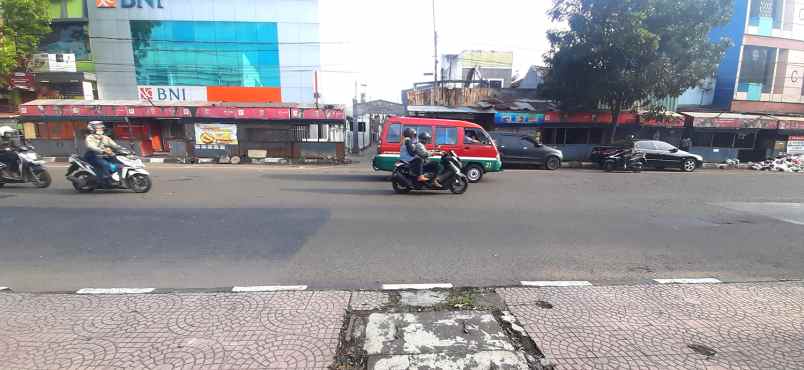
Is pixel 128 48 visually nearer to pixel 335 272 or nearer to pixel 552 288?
pixel 335 272

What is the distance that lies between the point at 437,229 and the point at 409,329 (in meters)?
3.02

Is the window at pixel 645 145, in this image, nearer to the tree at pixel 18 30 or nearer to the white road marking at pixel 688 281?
the white road marking at pixel 688 281

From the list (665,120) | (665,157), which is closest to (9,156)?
(665,157)

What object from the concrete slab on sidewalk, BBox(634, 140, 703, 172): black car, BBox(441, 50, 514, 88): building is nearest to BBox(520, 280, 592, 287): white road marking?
the concrete slab on sidewalk

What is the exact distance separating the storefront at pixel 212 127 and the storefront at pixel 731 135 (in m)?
18.4

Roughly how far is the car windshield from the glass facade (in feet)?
15.7

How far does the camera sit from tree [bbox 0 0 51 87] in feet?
61.6

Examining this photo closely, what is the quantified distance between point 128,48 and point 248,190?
70.5ft

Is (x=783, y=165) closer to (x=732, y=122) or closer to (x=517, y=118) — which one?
(x=732, y=122)

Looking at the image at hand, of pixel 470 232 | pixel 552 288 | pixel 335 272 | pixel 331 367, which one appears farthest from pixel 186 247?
pixel 552 288

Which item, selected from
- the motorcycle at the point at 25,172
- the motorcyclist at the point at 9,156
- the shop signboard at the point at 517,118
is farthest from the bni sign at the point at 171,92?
the shop signboard at the point at 517,118

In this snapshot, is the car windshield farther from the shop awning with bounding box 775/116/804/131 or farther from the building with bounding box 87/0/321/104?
the building with bounding box 87/0/321/104

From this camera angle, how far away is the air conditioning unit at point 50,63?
21.5 meters

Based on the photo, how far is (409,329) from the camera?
271 cm
